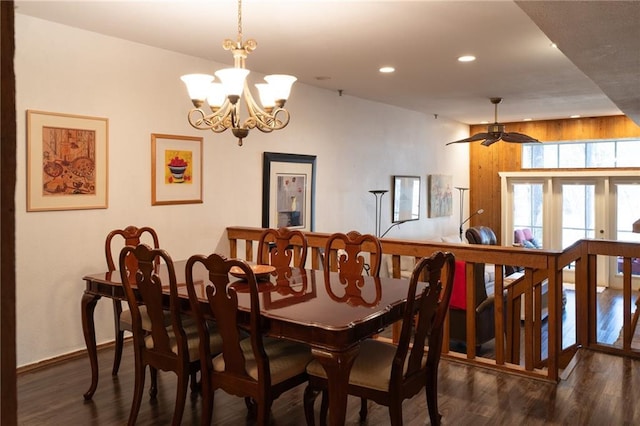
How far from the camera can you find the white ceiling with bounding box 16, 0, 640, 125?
8.32ft

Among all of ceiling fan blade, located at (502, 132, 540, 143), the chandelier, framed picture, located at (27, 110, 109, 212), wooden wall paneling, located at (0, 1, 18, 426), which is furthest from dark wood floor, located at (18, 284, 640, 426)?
ceiling fan blade, located at (502, 132, 540, 143)

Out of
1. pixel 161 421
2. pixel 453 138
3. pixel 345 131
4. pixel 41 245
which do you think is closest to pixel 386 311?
pixel 161 421

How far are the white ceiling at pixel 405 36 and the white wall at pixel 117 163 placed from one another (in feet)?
0.68

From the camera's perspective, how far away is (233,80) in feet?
9.11

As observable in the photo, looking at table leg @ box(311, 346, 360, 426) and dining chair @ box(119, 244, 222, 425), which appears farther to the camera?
dining chair @ box(119, 244, 222, 425)

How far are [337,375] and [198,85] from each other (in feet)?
5.91

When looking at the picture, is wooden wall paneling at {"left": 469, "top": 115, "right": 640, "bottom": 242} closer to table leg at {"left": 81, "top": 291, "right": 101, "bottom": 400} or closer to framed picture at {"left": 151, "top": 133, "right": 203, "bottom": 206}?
framed picture at {"left": 151, "top": 133, "right": 203, "bottom": 206}

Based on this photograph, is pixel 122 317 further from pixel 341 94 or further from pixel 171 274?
pixel 341 94

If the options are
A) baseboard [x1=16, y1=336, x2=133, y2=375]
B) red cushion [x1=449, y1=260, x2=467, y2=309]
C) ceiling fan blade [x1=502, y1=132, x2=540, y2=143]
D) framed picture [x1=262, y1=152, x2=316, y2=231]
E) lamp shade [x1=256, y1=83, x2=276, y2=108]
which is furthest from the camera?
ceiling fan blade [x1=502, y1=132, x2=540, y2=143]

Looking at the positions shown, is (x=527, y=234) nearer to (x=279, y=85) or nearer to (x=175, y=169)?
(x=175, y=169)

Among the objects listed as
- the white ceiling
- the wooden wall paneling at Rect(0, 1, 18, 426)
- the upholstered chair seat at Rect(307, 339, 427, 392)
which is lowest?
the upholstered chair seat at Rect(307, 339, 427, 392)

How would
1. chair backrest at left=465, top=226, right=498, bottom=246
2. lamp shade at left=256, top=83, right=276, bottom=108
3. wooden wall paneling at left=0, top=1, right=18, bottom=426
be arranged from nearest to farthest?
wooden wall paneling at left=0, top=1, right=18, bottom=426, lamp shade at left=256, top=83, right=276, bottom=108, chair backrest at left=465, top=226, right=498, bottom=246

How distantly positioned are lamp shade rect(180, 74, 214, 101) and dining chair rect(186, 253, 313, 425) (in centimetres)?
106

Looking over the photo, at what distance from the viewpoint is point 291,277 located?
3236 millimetres
